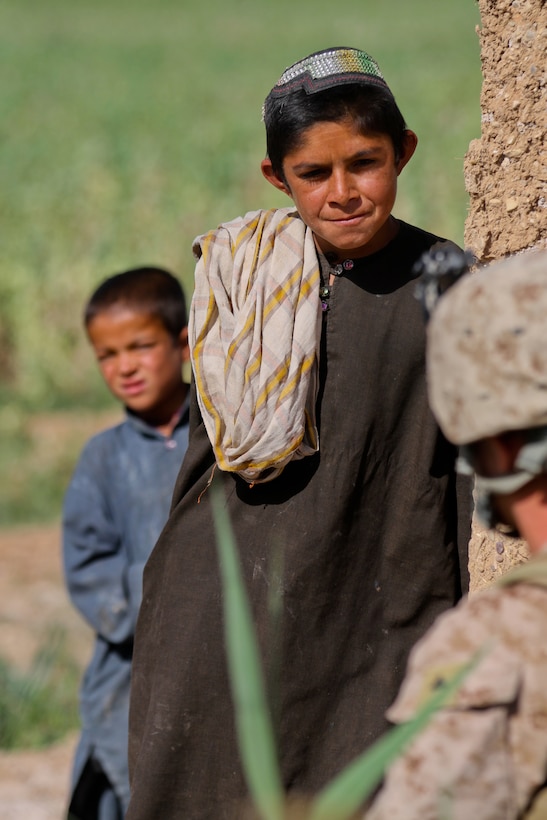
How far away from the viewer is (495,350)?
1.58 meters

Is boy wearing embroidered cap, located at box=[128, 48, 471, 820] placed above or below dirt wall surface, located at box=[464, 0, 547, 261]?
below

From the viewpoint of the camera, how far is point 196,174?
1639 centimetres

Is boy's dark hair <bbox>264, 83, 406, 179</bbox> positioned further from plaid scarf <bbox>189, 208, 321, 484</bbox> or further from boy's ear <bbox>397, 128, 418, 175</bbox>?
plaid scarf <bbox>189, 208, 321, 484</bbox>

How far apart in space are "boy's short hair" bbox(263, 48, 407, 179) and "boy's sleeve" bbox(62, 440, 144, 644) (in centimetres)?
183

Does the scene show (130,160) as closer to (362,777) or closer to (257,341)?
(257,341)

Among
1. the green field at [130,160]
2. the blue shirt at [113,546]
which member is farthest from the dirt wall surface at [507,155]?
the blue shirt at [113,546]

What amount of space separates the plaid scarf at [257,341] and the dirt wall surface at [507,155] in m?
0.39

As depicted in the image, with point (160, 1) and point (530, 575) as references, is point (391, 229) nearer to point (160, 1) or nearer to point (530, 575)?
point (530, 575)

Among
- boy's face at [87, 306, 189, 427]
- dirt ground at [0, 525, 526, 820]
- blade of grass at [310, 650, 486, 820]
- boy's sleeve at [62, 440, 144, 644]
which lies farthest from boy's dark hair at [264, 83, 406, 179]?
boy's sleeve at [62, 440, 144, 644]

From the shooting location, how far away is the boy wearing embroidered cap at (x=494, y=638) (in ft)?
5.12

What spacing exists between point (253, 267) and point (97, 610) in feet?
5.81

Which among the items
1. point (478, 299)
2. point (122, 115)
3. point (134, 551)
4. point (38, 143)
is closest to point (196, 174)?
point (38, 143)

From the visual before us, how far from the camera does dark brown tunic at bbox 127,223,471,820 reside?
2.66 metres

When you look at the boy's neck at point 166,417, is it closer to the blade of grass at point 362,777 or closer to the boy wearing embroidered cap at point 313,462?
the boy wearing embroidered cap at point 313,462
